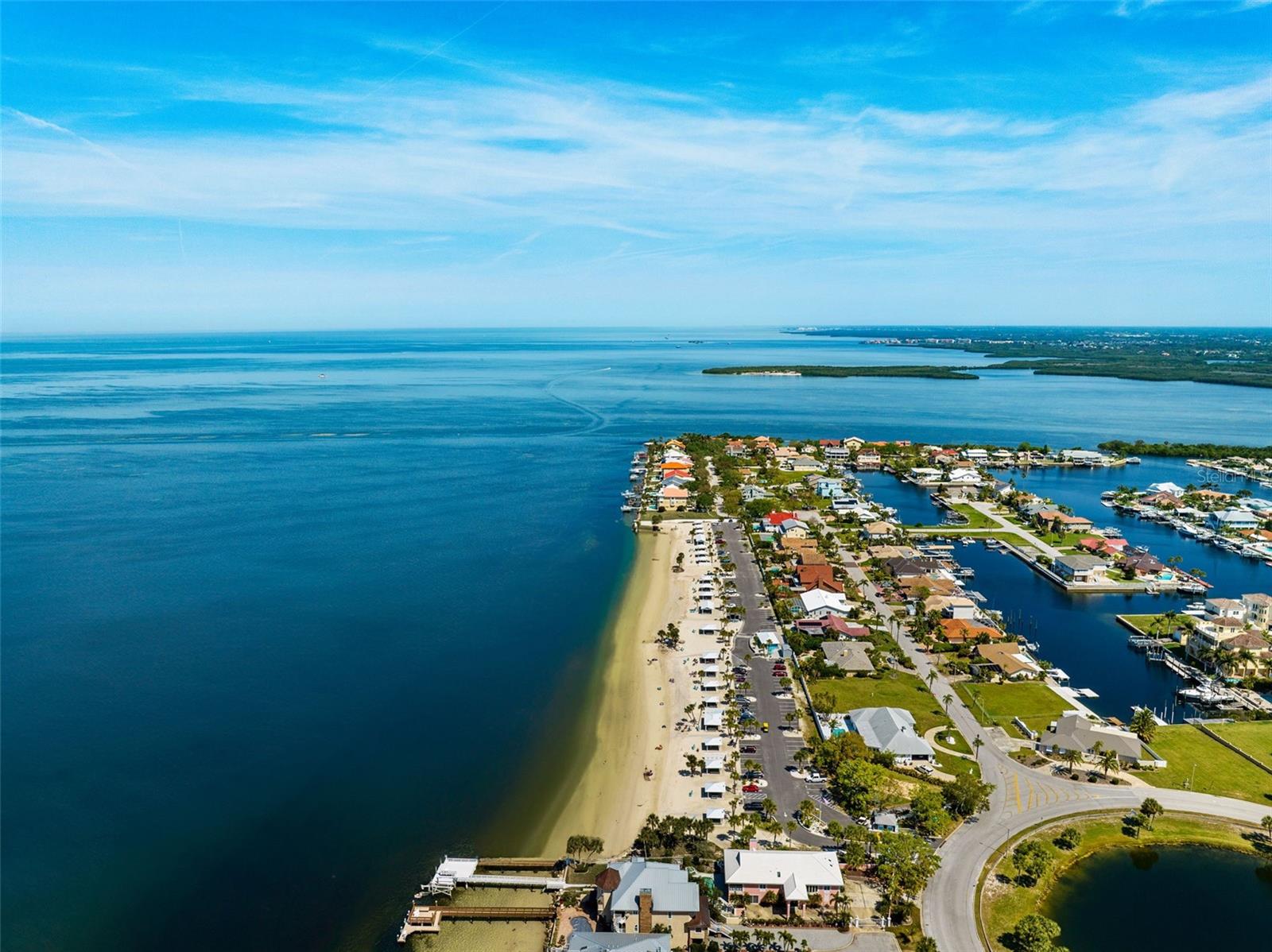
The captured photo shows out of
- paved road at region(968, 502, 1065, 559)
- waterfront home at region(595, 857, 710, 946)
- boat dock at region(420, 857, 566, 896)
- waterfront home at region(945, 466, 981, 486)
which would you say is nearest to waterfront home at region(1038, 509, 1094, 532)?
paved road at region(968, 502, 1065, 559)

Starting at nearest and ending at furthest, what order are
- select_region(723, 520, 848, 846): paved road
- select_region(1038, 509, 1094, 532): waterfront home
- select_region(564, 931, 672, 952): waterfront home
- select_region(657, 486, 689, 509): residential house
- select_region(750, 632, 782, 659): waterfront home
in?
select_region(564, 931, 672, 952): waterfront home
select_region(723, 520, 848, 846): paved road
select_region(750, 632, 782, 659): waterfront home
select_region(1038, 509, 1094, 532): waterfront home
select_region(657, 486, 689, 509): residential house

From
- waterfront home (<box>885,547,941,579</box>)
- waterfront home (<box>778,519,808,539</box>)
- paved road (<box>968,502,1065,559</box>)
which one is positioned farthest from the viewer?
waterfront home (<box>778,519,808,539</box>)

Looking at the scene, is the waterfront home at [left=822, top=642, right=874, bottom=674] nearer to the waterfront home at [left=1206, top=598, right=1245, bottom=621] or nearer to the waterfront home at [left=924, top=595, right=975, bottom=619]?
the waterfront home at [left=924, top=595, right=975, bottom=619]

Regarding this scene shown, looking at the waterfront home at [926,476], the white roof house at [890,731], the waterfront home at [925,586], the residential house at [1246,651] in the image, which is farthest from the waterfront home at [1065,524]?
the white roof house at [890,731]

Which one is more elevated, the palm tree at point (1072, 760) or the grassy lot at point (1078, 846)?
the palm tree at point (1072, 760)

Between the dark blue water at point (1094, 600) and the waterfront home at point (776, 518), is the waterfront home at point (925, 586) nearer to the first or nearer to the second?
the dark blue water at point (1094, 600)

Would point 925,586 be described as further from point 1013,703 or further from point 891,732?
point 891,732
